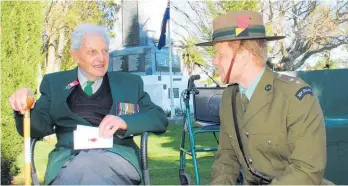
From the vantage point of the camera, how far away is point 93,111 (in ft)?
9.61

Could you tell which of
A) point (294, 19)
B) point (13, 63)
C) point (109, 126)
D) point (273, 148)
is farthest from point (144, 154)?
point (294, 19)

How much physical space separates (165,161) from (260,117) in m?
6.46

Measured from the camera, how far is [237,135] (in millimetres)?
2348

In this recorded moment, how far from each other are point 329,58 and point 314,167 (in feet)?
89.3

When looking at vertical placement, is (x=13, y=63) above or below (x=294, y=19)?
below

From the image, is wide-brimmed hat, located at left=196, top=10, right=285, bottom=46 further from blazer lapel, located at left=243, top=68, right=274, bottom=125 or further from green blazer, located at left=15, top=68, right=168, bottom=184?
green blazer, located at left=15, top=68, right=168, bottom=184

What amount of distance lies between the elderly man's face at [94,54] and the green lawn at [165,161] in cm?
369

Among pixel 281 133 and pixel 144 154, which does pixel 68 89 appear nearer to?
pixel 144 154

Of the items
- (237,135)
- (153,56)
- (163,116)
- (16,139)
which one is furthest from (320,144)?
(153,56)

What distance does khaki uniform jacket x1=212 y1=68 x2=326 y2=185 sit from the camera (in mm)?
2059

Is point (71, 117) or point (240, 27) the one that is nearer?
point (240, 27)

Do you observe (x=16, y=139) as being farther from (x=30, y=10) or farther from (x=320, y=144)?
(x=320, y=144)

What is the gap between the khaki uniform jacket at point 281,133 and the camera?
2059 mm

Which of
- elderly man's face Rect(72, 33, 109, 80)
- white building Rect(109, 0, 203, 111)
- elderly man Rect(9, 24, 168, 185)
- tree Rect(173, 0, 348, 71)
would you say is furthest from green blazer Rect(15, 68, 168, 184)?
white building Rect(109, 0, 203, 111)
